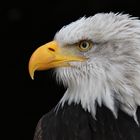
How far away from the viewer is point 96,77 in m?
5.89

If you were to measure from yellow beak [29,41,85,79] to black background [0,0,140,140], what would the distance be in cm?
386

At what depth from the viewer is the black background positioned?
10109 millimetres

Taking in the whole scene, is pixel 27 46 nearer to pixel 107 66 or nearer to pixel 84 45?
pixel 84 45

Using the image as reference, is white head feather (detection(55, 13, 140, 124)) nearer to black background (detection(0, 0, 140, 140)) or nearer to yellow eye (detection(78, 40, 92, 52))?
yellow eye (detection(78, 40, 92, 52))

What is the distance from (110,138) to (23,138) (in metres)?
5.55

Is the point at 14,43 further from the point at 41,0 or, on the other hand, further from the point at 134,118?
the point at 134,118

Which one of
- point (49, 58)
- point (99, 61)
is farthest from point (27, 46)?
point (99, 61)

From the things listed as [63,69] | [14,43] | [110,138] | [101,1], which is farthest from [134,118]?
[14,43]

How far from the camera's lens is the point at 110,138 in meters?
5.80

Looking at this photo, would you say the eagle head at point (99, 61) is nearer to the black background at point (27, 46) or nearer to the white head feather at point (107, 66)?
the white head feather at point (107, 66)

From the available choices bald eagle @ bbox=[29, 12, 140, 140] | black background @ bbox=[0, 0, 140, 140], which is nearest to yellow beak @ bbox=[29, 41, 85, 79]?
bald eagle @ bbox=[29, 12, 140, 140]

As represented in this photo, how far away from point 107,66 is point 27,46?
4773 mm

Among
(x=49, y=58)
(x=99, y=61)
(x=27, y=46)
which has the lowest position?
(x=27, y=46)

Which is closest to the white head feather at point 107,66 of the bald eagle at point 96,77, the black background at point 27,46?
the bald eagle at point 96,77
